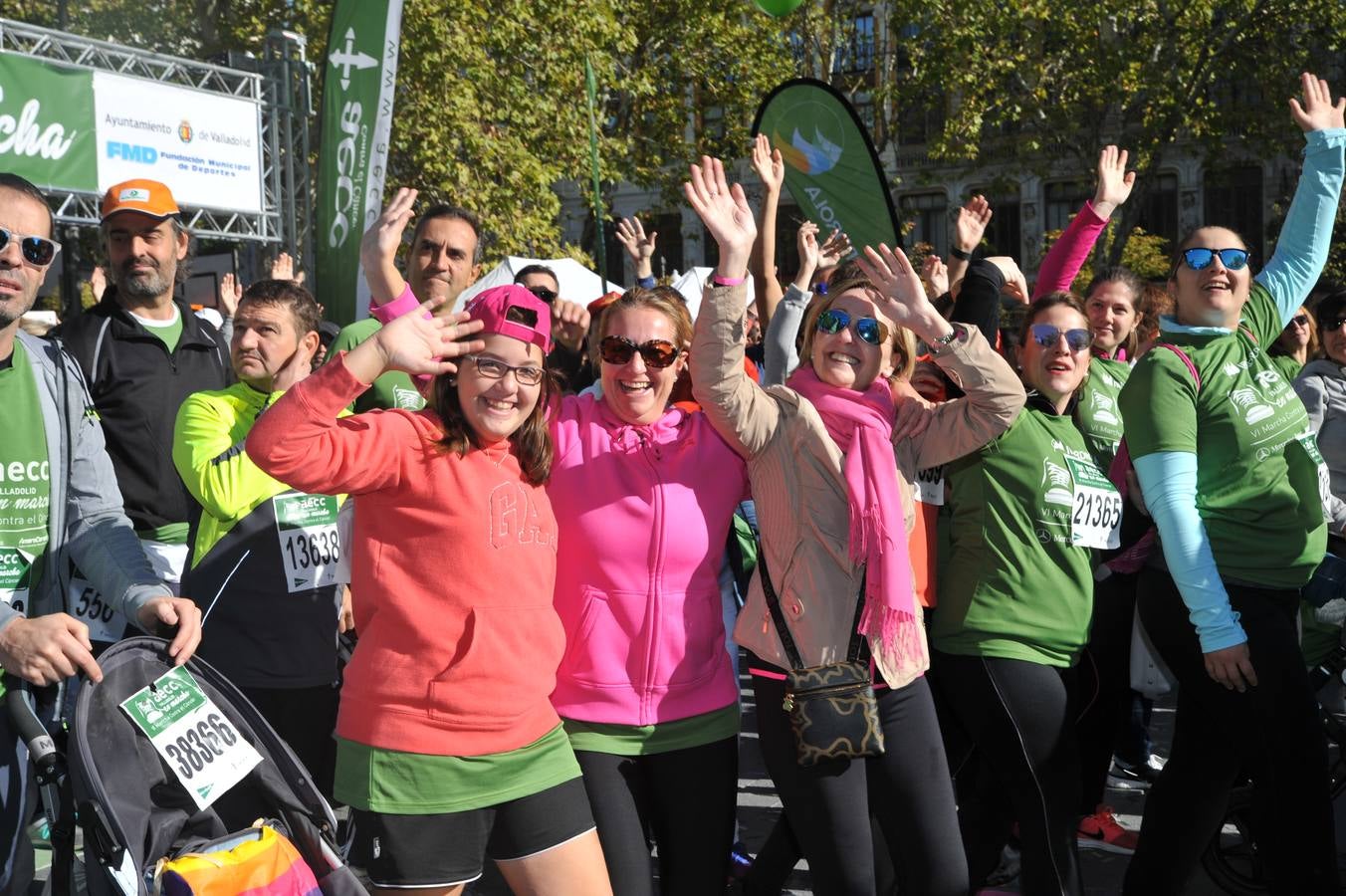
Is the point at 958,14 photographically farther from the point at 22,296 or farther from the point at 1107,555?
the point at 22,296

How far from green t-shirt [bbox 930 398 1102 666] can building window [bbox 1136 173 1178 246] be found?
33644mm

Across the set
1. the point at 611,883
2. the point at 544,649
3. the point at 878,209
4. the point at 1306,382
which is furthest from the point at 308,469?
the point at 878,209

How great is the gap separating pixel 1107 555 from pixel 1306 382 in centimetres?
131

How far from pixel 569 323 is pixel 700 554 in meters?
3.13

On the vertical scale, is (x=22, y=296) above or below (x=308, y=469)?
above

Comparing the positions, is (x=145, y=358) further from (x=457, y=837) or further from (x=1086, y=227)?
(x=1086, y=227)

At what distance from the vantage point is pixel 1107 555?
183 inches

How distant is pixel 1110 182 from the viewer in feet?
14.6

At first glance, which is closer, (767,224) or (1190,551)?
(1190,551)

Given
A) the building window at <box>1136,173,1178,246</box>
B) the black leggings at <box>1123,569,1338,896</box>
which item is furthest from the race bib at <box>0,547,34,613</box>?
the building window at <box>1136,173,1178,246</box>

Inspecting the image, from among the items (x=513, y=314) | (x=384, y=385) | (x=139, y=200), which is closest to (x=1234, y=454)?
(x=513, y=314)

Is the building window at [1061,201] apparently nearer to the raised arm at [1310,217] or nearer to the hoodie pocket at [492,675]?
the raised arm at [1310,217]

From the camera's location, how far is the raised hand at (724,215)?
3002 mm

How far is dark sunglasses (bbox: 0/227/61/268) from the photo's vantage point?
8.74 ft
